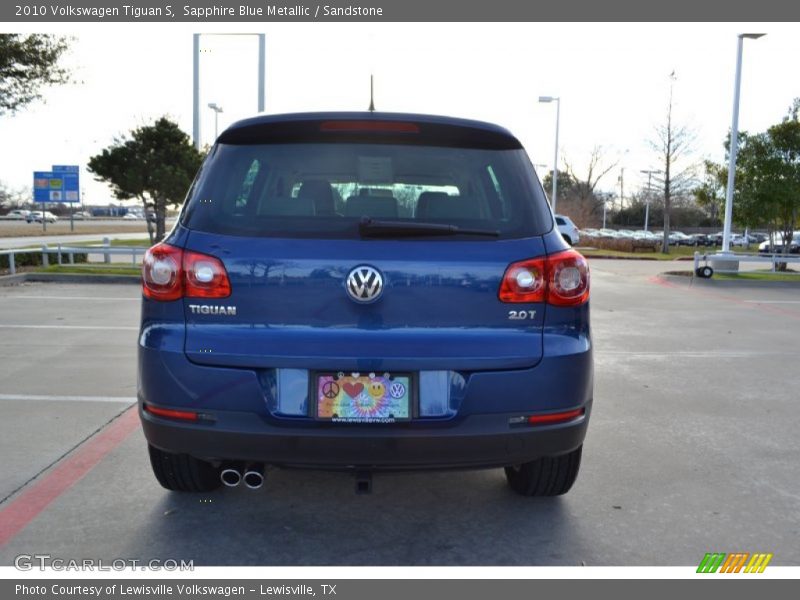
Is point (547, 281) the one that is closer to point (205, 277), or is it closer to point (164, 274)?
point (205, 277)

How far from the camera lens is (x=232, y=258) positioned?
2.78 metres

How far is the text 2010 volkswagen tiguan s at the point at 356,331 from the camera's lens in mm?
2746

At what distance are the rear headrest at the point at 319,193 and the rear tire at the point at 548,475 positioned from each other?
1589 millimetres

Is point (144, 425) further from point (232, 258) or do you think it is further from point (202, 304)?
point (232, 258)

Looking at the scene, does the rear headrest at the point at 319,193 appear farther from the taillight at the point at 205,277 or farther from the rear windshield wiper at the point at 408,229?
the taillight at the point at 205,277

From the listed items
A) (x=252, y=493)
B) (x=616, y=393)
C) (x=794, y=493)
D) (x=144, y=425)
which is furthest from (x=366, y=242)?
(x=616, y=393)

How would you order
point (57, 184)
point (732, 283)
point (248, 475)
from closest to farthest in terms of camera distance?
point (248, 475)
point (732, 283)
point (57, 184)

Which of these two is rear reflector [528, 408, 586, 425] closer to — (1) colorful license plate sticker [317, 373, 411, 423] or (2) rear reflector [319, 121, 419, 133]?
(1) colorful license plate sticker [317, 373, 411, 423]

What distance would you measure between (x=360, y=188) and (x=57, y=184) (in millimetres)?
46626

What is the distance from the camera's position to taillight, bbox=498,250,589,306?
111 inches

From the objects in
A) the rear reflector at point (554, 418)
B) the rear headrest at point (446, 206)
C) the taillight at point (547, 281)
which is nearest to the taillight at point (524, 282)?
the taillight at point (547, 281)

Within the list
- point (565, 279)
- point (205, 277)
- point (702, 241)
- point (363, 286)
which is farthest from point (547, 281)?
point (702, 241)

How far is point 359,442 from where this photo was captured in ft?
9.04

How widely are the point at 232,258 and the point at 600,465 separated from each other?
2547 mm
